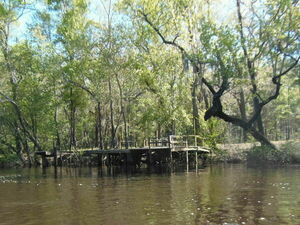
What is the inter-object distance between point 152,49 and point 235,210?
23.8 meters

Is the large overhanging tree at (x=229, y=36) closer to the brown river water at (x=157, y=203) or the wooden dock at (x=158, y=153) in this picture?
the wooden dock at (x=158, y=153)

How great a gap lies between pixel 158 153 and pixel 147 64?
27.9ft

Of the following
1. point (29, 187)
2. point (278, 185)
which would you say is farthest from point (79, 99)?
point (278, 185)

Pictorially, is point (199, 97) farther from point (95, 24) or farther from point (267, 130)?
point (267, 130)

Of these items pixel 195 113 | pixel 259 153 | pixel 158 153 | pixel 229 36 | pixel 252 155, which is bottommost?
pixel 252 155

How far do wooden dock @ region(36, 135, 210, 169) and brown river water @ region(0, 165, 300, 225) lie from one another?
8294 millimetres

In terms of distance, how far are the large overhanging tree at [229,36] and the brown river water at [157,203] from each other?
12123mm

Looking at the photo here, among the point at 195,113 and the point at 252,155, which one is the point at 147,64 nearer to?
the point at 195,113

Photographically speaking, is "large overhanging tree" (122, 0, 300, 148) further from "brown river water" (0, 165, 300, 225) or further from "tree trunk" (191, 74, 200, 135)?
"brown river water" (0, 165, 300, 225)

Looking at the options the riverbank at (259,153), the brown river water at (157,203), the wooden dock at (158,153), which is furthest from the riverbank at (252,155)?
the brown river water at (157,203)

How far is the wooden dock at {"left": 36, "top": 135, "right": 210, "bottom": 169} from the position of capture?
28.8 m

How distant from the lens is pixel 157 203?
13945 millimetres

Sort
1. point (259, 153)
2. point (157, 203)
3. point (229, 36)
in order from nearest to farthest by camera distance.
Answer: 1. point (157, 203)
2. point (229, 36)
3. point (259, 153)

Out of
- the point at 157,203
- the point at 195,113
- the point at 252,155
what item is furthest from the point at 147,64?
the point at 157,203
